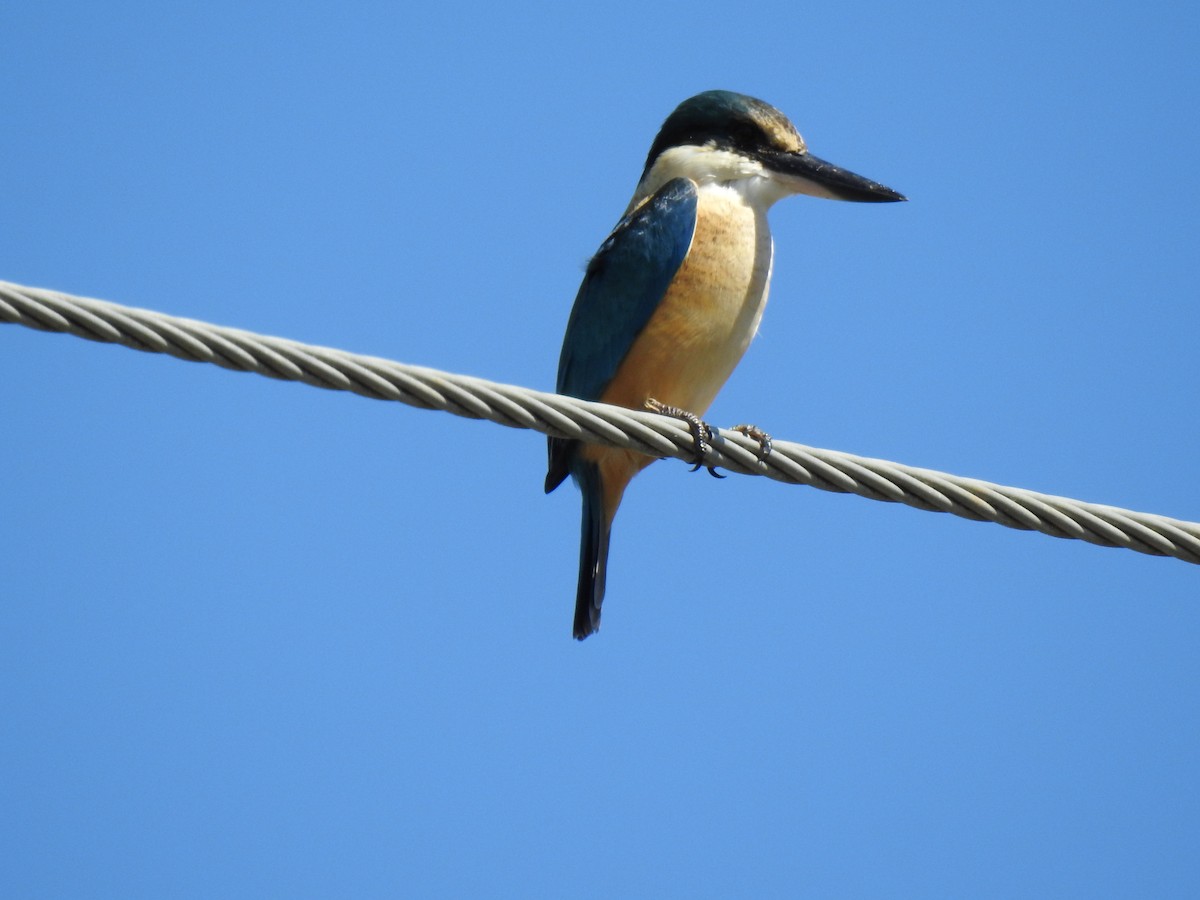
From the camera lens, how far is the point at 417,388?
2.49 meters

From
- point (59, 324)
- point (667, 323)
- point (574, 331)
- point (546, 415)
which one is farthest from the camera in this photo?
point (574, 331)

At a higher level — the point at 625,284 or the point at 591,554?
the point at 625,284

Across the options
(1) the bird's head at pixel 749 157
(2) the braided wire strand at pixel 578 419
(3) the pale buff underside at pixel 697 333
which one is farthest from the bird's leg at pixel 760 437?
(1) the bird's head at pixel 749 157

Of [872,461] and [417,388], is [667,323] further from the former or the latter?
[417,388]

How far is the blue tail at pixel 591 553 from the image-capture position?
13.6ft

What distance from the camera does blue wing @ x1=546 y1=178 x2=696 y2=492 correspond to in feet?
13.4

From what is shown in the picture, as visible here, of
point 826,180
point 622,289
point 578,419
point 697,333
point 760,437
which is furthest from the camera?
point 826,180

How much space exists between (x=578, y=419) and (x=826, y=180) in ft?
6.90

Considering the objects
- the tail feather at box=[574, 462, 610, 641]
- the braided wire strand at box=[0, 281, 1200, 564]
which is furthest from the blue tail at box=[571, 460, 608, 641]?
the braided wire strand at box=[0, 281, 1200, 564]

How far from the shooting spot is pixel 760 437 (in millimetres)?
3229

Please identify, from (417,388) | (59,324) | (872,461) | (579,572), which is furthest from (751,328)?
(59,324)

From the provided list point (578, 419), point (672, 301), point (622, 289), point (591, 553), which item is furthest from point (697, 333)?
point (578, 419)

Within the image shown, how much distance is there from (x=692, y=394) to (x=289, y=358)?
1886 mm

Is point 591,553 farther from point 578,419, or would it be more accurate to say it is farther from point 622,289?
point 578,419
